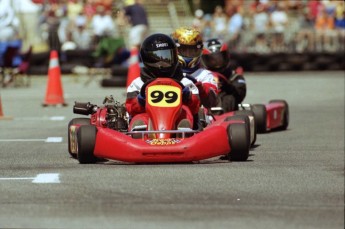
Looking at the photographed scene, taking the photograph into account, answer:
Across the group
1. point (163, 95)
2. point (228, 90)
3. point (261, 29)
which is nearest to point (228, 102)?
point (228, 90)

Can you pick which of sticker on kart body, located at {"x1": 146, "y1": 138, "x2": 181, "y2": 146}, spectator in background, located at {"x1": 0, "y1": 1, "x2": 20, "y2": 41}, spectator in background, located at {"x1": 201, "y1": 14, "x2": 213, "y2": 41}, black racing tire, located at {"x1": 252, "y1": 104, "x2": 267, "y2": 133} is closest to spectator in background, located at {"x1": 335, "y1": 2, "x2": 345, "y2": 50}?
spectator in background, located at {"x1": 201, "y1": 14, "x2": 213, "y2": 41}

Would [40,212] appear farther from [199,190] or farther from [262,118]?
[262,118]

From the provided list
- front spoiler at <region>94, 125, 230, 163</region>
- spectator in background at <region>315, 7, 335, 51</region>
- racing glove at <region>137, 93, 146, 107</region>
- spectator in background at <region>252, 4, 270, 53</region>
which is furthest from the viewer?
spectator in background at <region>252, 4, 270, 53</region>

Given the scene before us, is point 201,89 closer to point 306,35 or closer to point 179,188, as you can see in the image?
point 179,188

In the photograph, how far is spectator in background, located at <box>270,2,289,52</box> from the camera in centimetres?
3027

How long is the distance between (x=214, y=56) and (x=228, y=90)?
0.44m

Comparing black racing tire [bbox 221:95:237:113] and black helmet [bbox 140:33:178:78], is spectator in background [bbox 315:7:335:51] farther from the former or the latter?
black helmet [bbox 140:33:178:78]

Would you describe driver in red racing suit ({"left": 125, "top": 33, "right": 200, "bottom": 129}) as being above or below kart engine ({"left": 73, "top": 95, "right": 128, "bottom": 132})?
above

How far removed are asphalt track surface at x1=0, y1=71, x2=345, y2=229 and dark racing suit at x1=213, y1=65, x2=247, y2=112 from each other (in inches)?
20.3

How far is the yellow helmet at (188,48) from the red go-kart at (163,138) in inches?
52.8

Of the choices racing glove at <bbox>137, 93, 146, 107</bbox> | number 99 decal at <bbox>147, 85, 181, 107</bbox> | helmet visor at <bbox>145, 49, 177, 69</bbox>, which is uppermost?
helmet visor at <bbox>145, 49, 177, 69</bbox>

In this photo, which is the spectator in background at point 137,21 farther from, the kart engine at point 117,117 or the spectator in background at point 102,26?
the kart engine at point 117,117

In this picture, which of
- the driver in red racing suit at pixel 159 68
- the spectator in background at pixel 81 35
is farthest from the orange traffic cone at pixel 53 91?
the spectator in background at pixel 81 35

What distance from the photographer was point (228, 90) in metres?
13.2
